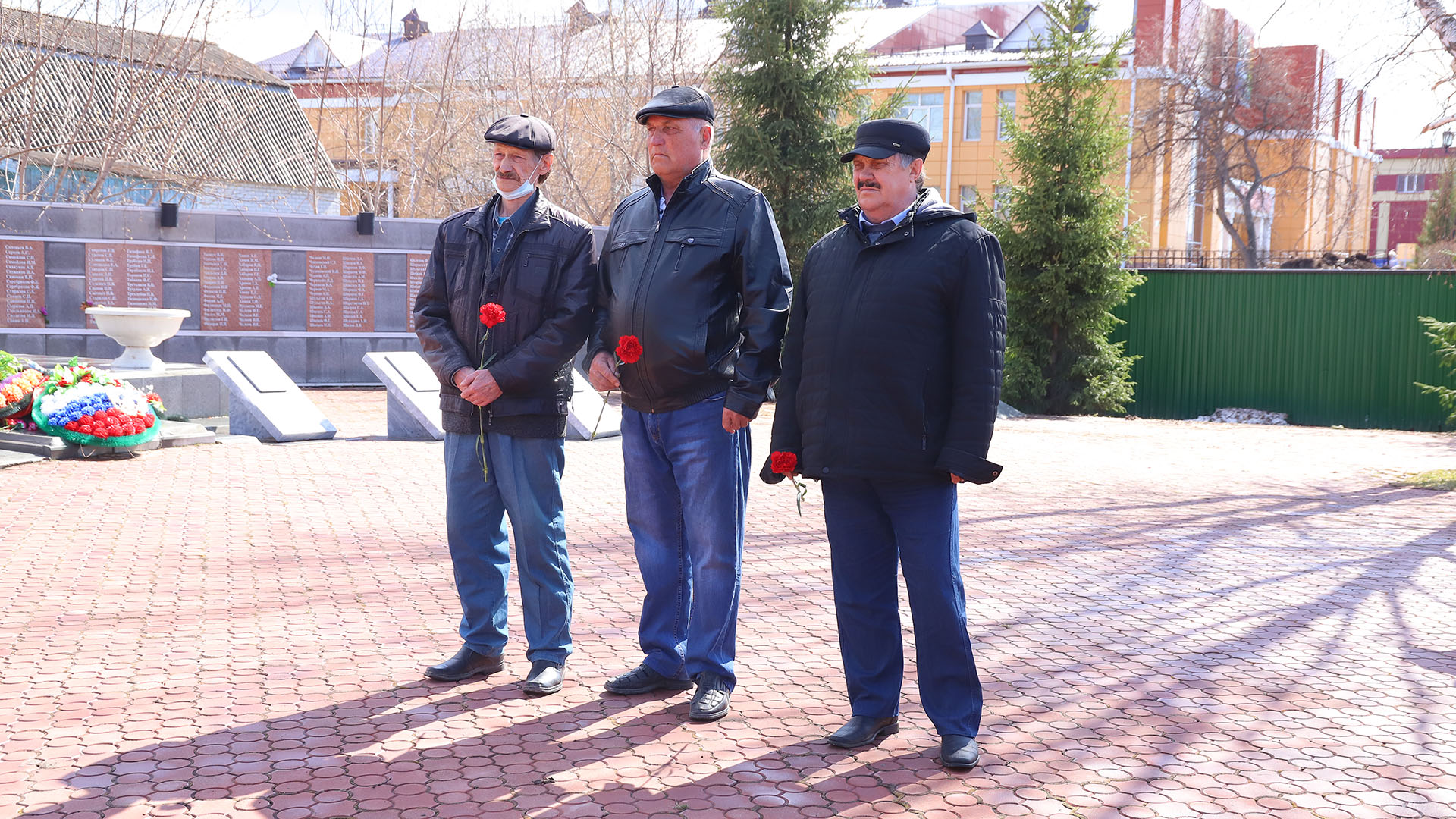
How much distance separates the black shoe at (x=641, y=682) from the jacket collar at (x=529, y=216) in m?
1.60

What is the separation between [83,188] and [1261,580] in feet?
67.6

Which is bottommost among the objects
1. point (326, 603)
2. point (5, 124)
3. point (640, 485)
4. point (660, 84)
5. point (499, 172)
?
point (326, 603)

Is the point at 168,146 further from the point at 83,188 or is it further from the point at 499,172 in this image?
the point at 499,172

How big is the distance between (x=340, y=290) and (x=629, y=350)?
15185mm

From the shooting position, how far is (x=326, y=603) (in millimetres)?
5824

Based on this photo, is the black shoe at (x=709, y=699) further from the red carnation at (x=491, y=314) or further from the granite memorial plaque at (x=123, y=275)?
Answer: the granite memorial plaque at (x=123, y=275)

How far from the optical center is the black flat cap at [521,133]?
4457 mm

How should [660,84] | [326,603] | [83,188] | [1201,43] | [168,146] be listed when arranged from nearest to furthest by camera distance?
[326,603] < [168,146] < [83,188] < [660,84] < [1201,43]

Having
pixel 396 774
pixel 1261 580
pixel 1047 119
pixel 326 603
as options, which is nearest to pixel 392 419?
pixel 326 603

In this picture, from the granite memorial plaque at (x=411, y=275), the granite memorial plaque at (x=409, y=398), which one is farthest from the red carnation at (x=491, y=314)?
the granite memorial plaque at (x=411, y=275)

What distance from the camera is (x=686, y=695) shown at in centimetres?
450

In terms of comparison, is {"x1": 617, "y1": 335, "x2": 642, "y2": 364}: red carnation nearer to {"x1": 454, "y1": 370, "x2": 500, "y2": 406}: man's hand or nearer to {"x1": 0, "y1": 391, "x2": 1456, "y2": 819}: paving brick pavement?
{"x1": 454, "y1": 370, "x2": 500, "y2": 406}: man's hand

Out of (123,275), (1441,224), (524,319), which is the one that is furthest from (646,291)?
(1441,224)

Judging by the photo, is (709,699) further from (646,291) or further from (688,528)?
(646,291)
